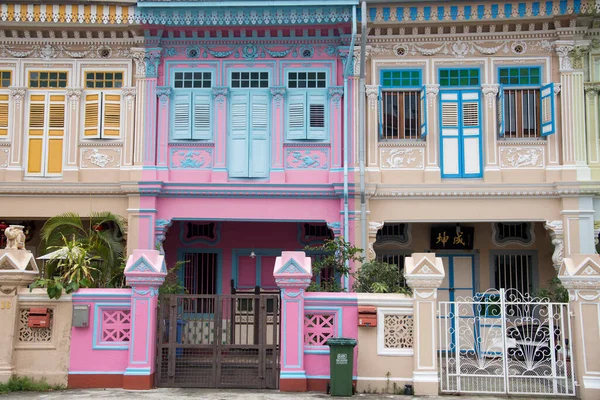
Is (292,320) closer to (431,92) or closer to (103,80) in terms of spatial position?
(431,92)

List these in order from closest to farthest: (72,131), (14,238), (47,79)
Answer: (14,238) → (72,131) → (47,79)

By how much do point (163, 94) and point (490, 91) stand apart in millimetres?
7103

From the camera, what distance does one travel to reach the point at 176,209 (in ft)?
51.7

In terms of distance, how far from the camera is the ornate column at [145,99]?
15.9 metres

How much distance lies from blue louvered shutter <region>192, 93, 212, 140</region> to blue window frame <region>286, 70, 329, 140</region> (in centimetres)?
172

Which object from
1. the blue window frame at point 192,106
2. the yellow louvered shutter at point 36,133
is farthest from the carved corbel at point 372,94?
the yellow louvered shutter at point 36,133

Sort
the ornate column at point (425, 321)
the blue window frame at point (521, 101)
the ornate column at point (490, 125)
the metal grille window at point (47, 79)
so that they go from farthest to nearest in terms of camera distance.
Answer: the metal grille window at point (47, 79)
the blue window frame at point (521, 101)
the ornate column at point (490, 125)
the ornate column at point (425, 321)

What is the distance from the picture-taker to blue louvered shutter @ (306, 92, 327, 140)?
16000 mm

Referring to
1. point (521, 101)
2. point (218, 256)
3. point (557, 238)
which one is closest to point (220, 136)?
point (218, 256)

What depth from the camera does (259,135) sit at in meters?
16.0

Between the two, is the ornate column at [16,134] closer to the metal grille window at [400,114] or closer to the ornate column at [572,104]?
the metal grille window at [400,114]

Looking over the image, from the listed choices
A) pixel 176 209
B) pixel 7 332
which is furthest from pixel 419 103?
pixel 7 332

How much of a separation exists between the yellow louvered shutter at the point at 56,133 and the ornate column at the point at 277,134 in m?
4.64

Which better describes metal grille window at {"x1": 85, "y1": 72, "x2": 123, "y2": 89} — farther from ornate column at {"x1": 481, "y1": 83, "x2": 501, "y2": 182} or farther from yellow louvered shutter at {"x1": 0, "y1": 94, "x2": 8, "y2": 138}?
ornate column at {"x1": 481, "y1": 83, "x2": 501, "y2": 182}
